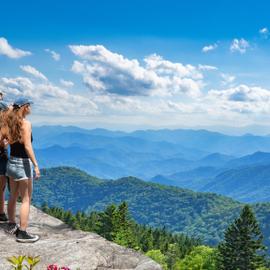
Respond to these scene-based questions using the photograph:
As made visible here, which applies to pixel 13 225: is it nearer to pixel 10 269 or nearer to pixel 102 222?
pixel 10 269

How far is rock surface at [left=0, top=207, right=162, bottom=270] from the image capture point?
1043cm

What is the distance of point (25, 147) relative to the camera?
11258 mm

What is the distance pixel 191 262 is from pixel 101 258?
69152 millimetres

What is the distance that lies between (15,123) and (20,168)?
118 centimetres

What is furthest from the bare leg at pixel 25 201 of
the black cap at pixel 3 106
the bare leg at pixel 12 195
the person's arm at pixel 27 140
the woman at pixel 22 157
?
the black cap at pixel 3 106

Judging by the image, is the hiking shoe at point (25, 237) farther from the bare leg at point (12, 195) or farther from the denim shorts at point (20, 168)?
the denim shorts at point (20, 168)

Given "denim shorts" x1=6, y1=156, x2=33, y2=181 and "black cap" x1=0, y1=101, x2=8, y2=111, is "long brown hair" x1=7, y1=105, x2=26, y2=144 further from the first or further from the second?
"black cap" x1=0, y1=101, x2=8, y2=111

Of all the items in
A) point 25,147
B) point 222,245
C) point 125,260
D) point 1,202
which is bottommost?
point 222,245

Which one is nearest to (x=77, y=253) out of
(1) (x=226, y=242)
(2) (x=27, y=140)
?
(2) (x=27, y=140)

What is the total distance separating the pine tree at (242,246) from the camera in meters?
63.9

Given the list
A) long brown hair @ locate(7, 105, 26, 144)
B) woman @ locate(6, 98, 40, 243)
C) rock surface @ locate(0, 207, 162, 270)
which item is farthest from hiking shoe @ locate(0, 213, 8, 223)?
long brown hair @ locate(7, 105, 26, 144)

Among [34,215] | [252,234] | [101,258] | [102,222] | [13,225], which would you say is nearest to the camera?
[101,258]

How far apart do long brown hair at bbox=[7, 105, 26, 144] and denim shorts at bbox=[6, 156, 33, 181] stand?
21.8 inches

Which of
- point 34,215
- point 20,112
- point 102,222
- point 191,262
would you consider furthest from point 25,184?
point 191,262
